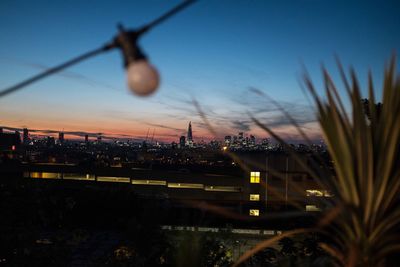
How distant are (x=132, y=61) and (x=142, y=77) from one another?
0.05m

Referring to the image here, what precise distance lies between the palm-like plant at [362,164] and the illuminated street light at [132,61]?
2.51 ft

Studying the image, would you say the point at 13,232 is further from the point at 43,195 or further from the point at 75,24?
the point at 75,24

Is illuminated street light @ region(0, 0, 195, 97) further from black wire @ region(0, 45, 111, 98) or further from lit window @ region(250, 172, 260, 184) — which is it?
lit window @ region(250, 172, 260, 184)

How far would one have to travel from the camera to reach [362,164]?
1341mm

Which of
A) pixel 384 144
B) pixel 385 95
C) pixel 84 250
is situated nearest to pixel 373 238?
pixel 384 144

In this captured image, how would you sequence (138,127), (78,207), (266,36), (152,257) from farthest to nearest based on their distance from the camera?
(138,127) → (266,36) → (78,207) → (152,257)

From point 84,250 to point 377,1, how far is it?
26.8 feet

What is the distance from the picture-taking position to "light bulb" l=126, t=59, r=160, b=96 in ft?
3.03

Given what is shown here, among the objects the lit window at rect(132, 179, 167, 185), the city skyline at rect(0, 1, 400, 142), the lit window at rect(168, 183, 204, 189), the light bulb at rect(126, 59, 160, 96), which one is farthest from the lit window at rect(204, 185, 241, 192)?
the light bulb at rect(126, 59, 160, 96)

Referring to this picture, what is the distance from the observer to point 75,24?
6.79m

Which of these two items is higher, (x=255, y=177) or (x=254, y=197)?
(x=255, y=177)

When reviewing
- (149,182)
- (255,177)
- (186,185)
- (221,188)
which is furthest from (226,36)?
Answer: (149,182)

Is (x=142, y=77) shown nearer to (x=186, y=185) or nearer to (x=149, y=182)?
(x=186, y=185)

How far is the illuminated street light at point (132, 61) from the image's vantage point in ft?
2.97
